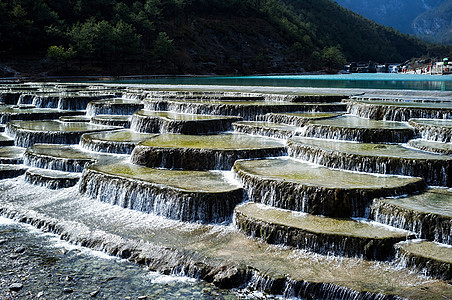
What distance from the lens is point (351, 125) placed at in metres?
20.5

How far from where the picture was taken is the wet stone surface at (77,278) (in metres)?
10.8

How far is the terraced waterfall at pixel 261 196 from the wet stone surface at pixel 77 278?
40 cm

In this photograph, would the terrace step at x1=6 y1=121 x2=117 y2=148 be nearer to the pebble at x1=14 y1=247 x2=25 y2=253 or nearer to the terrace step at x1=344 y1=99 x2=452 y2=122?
the pebble at x1=14 y1=247 x2=25 y2=253

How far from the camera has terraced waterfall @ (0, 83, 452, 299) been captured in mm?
11180

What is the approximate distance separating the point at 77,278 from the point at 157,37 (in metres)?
73.9

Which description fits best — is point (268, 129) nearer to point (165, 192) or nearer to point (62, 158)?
point (165, 192)

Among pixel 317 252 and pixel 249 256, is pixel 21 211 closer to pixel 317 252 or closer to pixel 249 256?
pixel 249 256

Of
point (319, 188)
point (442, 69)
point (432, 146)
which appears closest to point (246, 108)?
point (432, 146)

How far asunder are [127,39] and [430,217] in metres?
65.4

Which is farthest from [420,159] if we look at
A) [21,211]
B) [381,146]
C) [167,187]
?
[21,211]

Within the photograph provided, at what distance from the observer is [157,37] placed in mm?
82125

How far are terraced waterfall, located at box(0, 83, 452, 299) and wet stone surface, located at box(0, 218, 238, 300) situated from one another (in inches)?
15.9

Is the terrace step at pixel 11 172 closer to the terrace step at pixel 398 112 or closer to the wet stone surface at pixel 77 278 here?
the wet stone surface at pixel 77 278

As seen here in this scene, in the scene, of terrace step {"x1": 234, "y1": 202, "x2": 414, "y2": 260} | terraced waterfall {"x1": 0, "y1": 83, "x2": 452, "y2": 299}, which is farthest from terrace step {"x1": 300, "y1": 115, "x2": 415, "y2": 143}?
terrace step {"x1": 234, "y1": 202, "x2": 414, "y2": 260}
